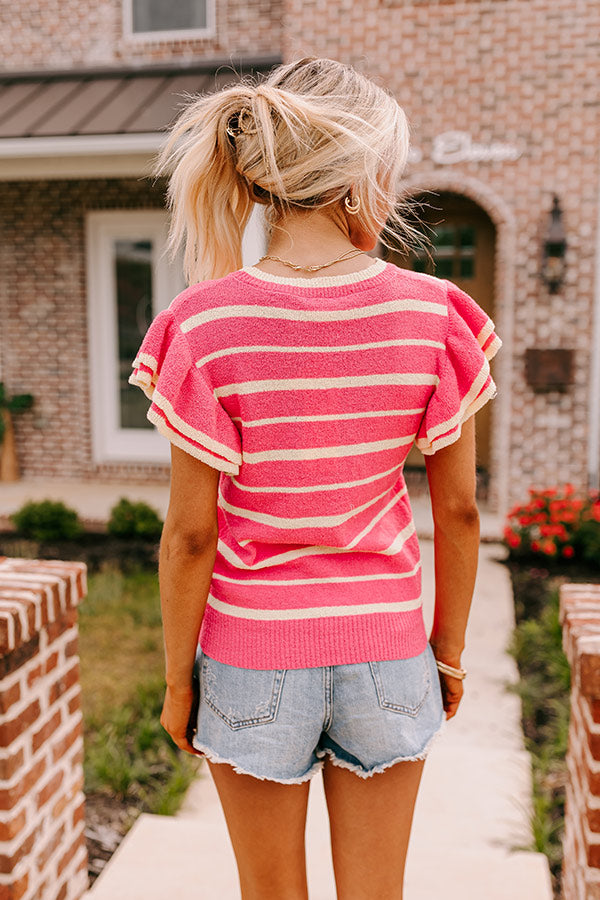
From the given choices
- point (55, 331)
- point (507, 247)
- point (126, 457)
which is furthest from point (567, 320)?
point (55, 331)

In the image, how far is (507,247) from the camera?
6.93 meters

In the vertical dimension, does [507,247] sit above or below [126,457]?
above

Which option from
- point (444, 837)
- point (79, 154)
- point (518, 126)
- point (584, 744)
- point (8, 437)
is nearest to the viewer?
point (584, 744)

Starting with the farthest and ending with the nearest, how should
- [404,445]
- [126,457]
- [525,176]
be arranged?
Answer: [126,457] < [525,176] < [404,445]

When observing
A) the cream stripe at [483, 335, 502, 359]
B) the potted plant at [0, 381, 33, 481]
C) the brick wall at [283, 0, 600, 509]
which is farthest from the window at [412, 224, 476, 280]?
the cream stripe at [483, 335, 502, 359]

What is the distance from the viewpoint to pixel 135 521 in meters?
6.83

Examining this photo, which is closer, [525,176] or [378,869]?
[378,869]

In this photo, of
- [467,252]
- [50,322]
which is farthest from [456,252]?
[50,322]

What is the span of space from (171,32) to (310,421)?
807cm

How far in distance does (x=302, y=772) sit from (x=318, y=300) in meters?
0.73

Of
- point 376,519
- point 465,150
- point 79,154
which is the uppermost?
point 465,150

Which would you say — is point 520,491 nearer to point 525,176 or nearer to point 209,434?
point 525,176

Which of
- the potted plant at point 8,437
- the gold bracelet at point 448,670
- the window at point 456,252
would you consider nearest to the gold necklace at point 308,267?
the gold bracelet at point 448,670

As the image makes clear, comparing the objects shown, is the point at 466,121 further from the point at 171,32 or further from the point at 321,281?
the point at 321,281
